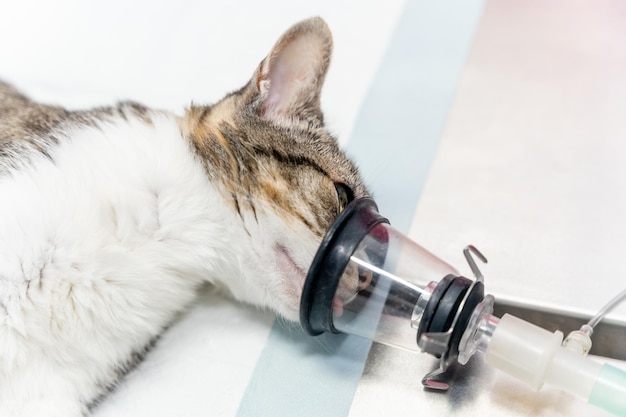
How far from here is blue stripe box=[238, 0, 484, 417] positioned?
4.87 ft

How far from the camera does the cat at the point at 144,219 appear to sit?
138cm

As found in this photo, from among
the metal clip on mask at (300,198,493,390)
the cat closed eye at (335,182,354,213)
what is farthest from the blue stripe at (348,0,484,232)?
the metal clip on mask at (300,198,493,390)

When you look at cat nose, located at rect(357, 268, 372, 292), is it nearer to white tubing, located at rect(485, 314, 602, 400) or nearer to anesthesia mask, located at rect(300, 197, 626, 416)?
anesthesia mask, located at rect(300, 197, 626, 416)

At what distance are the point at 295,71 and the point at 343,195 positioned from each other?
1.04ft

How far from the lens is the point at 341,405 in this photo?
56.7 inches

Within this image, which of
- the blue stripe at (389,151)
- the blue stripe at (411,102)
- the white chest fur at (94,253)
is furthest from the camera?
the blue stripe at (411,102)

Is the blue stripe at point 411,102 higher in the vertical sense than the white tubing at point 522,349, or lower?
higher

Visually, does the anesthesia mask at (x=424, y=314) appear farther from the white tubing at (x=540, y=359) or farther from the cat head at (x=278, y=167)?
the cat head at (x=278, y=167)

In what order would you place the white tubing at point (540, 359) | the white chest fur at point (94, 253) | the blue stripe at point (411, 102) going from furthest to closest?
the blue stripe at point (411, 102) → the white chest fur at point (94, 253) → the white tubing at point (540, 359)

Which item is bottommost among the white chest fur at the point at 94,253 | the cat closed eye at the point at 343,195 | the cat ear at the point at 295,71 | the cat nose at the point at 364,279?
the white chest fur at the point at 94,253

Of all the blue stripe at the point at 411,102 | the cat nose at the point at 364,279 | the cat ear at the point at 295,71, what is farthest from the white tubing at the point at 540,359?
the cat ear at the point at 295,71

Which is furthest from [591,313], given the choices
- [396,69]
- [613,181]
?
[396,69]

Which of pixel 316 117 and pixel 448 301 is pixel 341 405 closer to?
pixel 448 301

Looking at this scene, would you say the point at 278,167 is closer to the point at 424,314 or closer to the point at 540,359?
the point at 424,314
